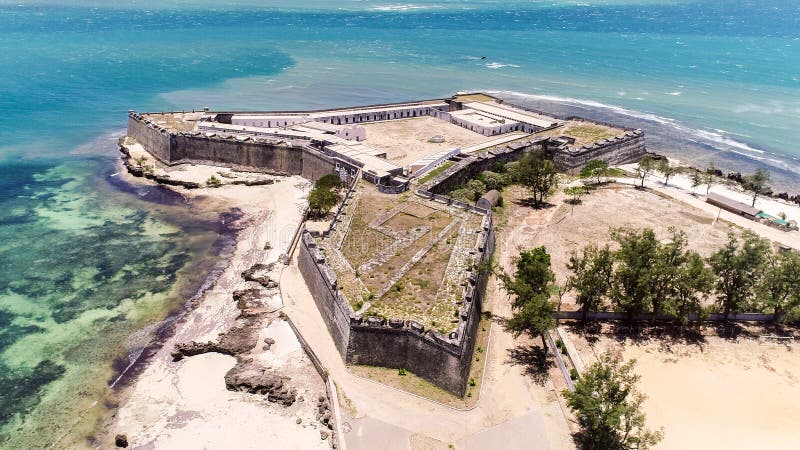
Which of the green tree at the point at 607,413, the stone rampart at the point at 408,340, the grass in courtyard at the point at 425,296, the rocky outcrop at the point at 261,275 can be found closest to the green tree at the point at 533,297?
the stone rampart at the point at 408,340

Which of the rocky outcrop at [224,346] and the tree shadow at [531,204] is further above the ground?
the tree shadow at [531,204]

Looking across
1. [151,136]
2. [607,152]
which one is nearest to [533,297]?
[607,152]

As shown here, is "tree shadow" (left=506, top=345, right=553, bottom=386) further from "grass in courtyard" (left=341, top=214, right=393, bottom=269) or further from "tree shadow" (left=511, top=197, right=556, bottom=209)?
"tree shadow" (left=511, top=197, right=556, bottom=209)

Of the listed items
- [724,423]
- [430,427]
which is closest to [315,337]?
[430,427]

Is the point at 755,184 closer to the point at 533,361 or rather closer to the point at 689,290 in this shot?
the point at 689,290

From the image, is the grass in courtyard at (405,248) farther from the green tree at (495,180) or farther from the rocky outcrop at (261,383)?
the green tree at (495,180)
